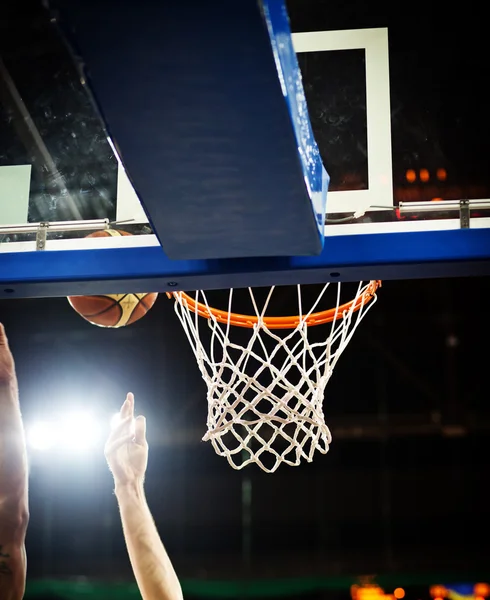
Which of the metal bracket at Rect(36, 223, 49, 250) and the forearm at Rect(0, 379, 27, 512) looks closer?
the metal bracket at Rect(36, 223, 49, 250)

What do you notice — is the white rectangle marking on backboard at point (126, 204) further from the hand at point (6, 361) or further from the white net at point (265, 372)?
the hand at point (6, 361)

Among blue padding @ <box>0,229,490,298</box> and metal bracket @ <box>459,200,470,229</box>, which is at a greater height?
metal bracket @ <box>459,200,470,229</box>

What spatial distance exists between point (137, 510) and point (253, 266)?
2.55 meters

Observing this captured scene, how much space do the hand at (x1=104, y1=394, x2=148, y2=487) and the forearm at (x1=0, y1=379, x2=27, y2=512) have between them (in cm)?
43

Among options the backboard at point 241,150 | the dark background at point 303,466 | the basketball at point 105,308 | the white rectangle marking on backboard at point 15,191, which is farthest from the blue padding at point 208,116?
the dark background at point 303,466

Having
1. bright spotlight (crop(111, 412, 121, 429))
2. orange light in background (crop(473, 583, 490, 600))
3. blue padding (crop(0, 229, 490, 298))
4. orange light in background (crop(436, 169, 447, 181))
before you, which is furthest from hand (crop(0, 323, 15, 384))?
orange light in background (crop(436, 169, 447, 181))

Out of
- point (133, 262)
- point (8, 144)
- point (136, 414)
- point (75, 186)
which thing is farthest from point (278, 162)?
point (136, 414)

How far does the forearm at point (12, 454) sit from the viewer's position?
12.1 ft

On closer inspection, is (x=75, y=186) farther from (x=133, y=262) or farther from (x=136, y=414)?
(x=136, y=414)

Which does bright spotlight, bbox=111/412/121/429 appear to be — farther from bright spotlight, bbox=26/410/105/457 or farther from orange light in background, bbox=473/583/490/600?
orange light in background, bbox=473/583/490/600

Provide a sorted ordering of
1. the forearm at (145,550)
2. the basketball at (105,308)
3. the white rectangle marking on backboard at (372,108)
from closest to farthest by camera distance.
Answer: the white rectangle marking on backboard at (372,108), the basketball at (105,308), the forearm at (145,550)

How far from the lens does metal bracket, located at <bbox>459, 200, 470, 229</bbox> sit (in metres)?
1.61

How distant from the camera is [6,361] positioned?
3930 mm

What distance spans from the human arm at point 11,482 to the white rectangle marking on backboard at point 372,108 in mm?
2388
